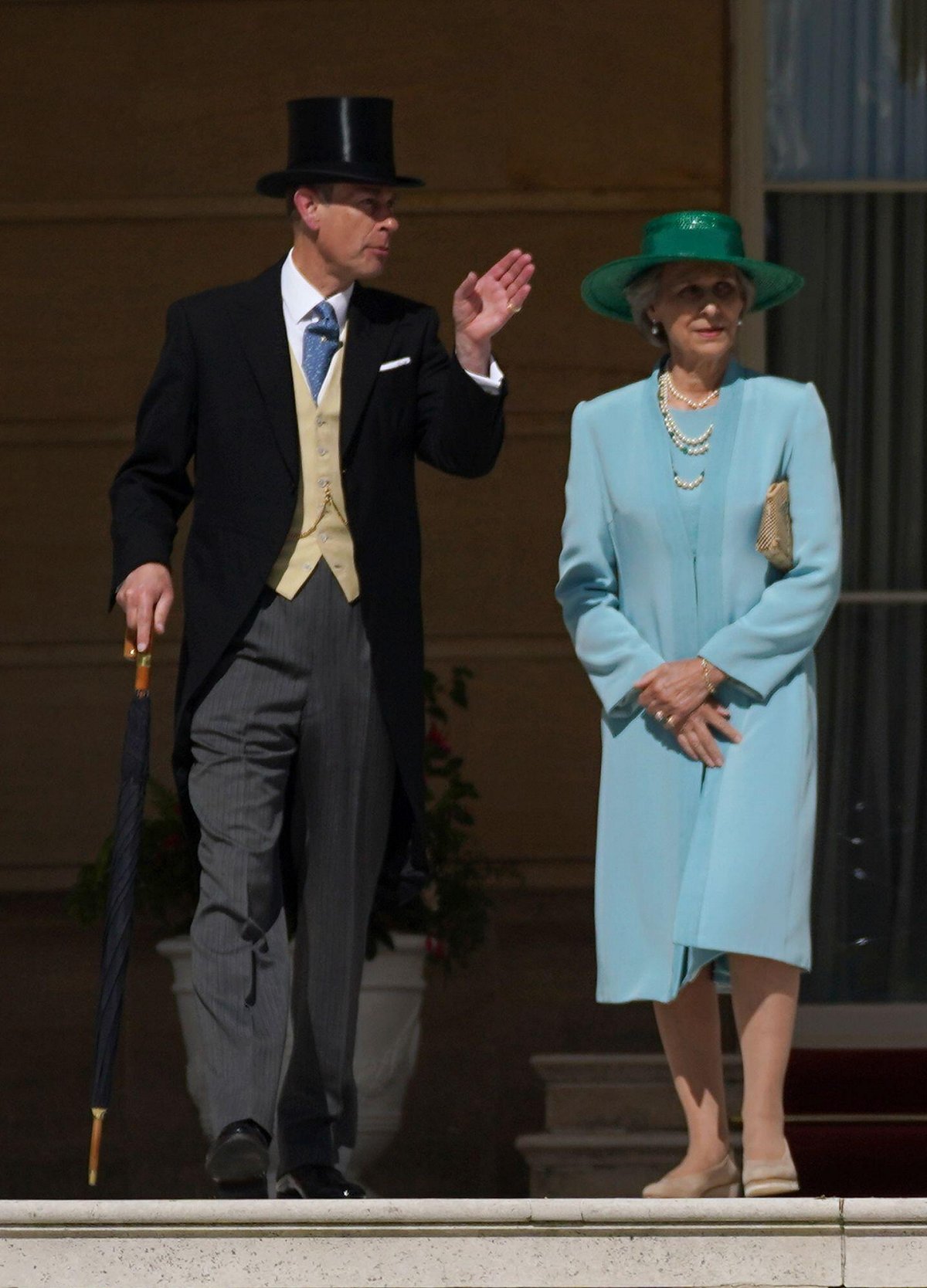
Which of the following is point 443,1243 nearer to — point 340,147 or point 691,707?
point 691,707

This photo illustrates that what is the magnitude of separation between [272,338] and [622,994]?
1.27 metres

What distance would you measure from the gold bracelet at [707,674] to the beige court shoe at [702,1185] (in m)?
0.80

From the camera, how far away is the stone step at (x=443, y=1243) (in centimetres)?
392

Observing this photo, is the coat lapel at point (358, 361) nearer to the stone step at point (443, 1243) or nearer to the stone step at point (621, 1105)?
the stone step at point (443, 1243)

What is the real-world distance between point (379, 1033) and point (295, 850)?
1541 mm

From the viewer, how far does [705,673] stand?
176 inches

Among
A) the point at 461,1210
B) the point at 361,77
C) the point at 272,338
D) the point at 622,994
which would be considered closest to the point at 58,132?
the point at 361,77

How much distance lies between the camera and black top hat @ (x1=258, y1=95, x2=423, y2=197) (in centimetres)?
452

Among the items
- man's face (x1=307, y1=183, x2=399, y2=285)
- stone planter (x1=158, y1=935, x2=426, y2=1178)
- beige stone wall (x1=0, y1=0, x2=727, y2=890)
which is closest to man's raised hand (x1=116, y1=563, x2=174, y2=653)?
man's face (x1=307, y1=183, x2=399, y2=285)

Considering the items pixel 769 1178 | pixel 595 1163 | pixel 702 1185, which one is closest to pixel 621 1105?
pixel 595 1163

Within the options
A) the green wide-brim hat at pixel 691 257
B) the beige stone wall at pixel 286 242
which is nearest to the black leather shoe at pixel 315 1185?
the green wide-brim hat at pixel 691 257

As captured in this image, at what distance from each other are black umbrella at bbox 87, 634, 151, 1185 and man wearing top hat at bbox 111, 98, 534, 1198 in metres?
0.09

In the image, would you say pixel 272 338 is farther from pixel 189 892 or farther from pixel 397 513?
pixel 189 892

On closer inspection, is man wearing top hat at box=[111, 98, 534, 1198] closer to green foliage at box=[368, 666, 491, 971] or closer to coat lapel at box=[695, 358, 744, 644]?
coat lapel at box=[695, 358, 744, 644]
